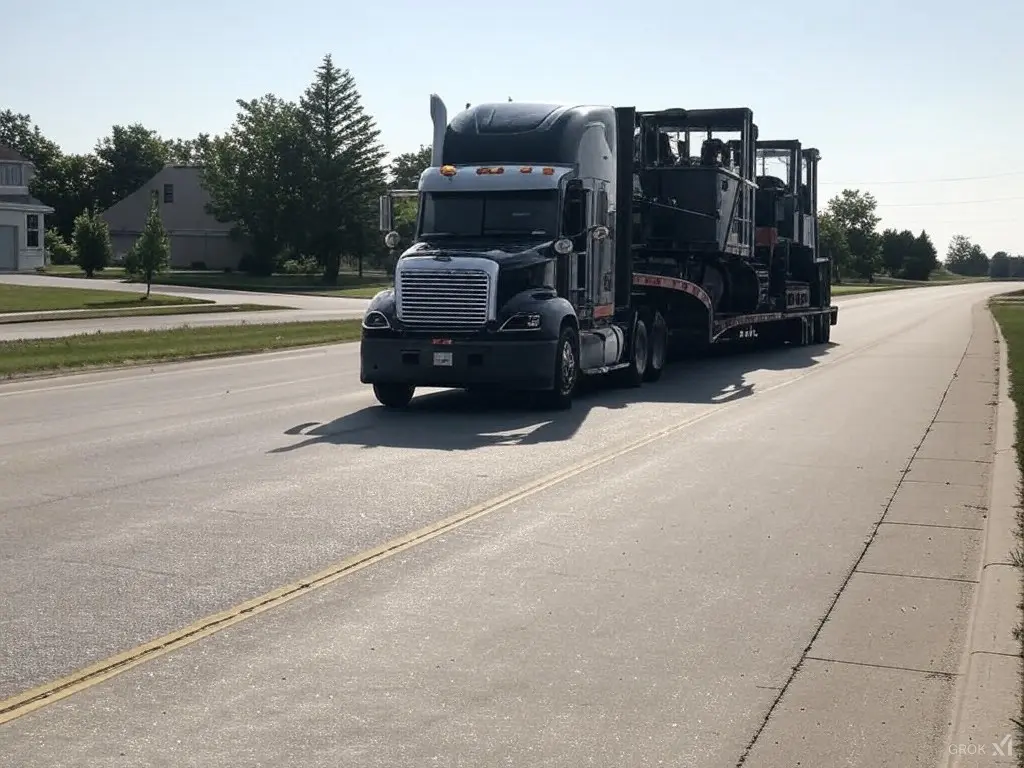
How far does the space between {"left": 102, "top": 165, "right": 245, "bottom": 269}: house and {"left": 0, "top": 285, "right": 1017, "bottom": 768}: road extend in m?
89.2

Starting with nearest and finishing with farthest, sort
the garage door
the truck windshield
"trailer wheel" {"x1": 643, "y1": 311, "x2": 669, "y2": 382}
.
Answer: the truck windshield < "trailer wheel" {"x1": 643, "y1": 311, "x2": 669, "y2": 382} < the garage door

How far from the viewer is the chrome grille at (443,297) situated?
17.0m

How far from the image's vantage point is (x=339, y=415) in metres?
16.7

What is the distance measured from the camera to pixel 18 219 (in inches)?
3164

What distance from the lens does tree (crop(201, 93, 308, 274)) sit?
3752 inches

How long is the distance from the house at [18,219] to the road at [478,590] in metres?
68.4

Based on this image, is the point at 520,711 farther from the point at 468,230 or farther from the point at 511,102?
the point at 511,102

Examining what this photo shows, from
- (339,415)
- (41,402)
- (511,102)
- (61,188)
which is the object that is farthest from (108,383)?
(61,188)

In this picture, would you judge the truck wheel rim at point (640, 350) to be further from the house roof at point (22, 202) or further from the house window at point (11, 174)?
the house window at point (11, 174)

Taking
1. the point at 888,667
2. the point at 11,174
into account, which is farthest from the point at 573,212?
the point at 11,174

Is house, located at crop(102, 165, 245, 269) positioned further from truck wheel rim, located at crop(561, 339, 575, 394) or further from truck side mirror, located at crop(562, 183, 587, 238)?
truck wheel rim, located at crop(561, 339, 575, 394)

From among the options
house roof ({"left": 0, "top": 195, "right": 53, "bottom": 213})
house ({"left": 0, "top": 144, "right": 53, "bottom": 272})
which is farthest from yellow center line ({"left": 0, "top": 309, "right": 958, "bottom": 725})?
house roof ({"left": 0, "top": 195, "right": 53, "bottom": 213})

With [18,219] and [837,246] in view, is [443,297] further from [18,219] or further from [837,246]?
[837,246]

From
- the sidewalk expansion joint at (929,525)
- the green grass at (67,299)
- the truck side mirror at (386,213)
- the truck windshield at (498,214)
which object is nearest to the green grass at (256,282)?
the green grass at (67,299)
